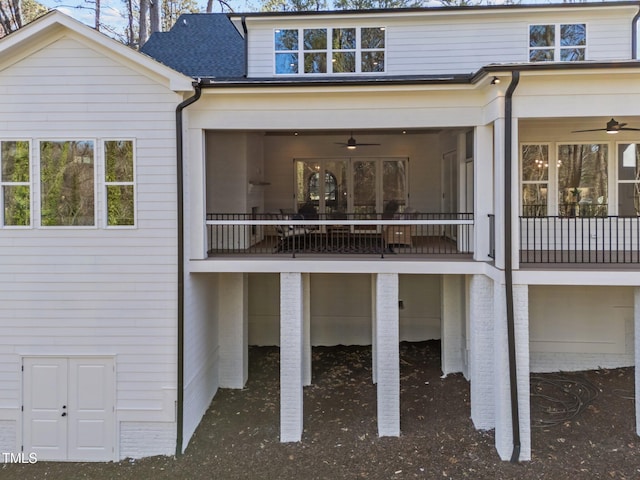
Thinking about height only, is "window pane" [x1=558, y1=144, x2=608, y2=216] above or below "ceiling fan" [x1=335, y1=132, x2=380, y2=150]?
below

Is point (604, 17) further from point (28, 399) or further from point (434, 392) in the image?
point (28, 399)

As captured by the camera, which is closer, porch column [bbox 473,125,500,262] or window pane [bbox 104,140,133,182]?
window pane [bbox 104,140,133,182]

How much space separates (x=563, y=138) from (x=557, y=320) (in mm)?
4224

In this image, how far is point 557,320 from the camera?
10.6 metres

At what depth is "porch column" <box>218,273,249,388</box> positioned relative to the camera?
10.3m

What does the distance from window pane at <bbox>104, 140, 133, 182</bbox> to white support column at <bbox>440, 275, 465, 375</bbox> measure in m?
6.97

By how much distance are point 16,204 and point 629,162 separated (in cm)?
1260

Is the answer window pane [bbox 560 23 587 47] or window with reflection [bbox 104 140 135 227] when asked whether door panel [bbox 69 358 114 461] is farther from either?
window pane [bbox 560 23 587 47]

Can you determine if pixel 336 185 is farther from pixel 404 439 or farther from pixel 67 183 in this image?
pixel 404 439

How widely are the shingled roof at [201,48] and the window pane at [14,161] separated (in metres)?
5.08

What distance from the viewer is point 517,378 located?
7.41 meters

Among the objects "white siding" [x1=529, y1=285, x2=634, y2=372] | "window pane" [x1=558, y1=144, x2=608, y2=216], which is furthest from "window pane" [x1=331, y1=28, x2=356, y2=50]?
"white siding" [x1=529, y1=285, x2=634, y2=372]

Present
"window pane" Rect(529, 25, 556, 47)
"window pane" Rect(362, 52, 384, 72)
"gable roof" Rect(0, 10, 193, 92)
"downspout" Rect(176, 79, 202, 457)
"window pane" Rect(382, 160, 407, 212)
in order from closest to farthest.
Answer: "gable roof" Rect(0, 10, 193, 92) < "downspout" Rect(176, 79, 202, 457) < "window pane" Rect(529, 25, 556, 47) < "window pane" Rect(362, 52, 384, 72) < "window pane" Rect(382, 160, 407, 212)

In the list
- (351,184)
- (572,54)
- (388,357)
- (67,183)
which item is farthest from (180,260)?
(572,54)
